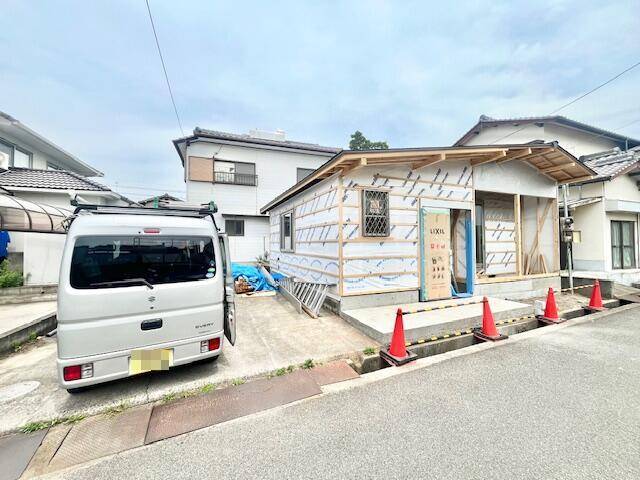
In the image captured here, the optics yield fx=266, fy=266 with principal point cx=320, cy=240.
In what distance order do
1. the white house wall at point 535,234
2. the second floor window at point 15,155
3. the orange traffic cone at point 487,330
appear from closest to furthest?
the orange traffic cone at point 487,330
the white house wall at point 535,234
the second floor window at point 15,155

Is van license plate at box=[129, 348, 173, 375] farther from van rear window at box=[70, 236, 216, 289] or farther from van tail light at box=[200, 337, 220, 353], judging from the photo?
van rear window at box=[70, 236, 216, 289]

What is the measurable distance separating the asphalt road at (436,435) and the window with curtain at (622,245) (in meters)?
9.60

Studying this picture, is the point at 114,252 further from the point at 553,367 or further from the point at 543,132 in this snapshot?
the point at 543,132

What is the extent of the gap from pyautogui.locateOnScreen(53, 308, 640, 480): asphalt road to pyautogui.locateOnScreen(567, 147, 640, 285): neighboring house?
28.7 ft

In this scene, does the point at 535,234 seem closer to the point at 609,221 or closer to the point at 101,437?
the point at 609,221

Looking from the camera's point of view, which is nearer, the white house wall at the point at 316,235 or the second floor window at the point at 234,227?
the white house wall at the point at 316,235

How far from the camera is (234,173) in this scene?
1328 centimetres

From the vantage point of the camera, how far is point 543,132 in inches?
513

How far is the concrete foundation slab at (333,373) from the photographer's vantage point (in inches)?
128

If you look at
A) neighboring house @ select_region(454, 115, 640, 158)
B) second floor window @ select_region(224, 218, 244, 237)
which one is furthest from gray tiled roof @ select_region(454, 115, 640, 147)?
second floor window @ select_region(224, 218, 244, 237)

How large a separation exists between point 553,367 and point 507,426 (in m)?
1.82

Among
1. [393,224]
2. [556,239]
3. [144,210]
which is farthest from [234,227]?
[556,239]

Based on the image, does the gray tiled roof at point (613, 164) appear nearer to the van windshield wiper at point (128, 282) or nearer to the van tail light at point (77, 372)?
Result: the van windshield wiper at point (128, 282)

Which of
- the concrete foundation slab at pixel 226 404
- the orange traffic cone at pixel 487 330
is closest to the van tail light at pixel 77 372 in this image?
the concrete foundation slab at pixel 226 404
